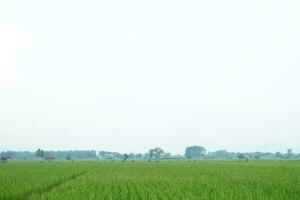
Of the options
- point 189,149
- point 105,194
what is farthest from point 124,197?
point 189,149

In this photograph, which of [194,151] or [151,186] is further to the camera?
[194,151]

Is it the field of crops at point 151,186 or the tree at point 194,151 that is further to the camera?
the tree at point 194,151

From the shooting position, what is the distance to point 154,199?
945 centimetres

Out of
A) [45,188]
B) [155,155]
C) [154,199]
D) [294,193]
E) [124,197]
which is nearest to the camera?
[154,199]

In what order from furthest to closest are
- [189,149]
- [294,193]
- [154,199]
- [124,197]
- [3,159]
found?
[189,149] < [3,159] < [294,193] < [124,197] < [154,199]

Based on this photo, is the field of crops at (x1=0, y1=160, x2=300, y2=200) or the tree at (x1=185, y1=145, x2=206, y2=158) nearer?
the field of crops at (x1=0, y1=160, x2=300, y2=200)

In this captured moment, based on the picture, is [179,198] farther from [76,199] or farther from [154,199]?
[76,199]

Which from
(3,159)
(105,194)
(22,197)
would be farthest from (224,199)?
(3,159)

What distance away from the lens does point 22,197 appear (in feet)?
35.8

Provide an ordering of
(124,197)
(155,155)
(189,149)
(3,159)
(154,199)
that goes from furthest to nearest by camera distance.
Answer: (189,149) < (155,155) < (3,159) < (124,197) < (154,199)

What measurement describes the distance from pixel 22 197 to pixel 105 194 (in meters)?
2.33

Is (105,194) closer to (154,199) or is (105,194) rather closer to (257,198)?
(154,199)

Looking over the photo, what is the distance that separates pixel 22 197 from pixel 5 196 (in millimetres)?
532

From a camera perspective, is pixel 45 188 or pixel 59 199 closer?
pixel 59 199
